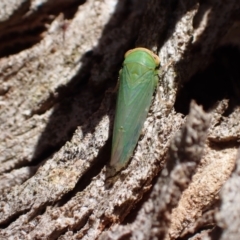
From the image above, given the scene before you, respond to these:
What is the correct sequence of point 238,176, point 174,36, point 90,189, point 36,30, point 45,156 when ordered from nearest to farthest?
point 238,176
point 90,189
point 174,36
point 45,156
point 36,30

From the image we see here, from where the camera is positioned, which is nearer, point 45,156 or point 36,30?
point 45,156

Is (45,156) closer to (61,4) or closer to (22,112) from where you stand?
(22,112)

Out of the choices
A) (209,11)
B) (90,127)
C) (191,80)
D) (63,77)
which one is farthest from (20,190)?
(209,11)

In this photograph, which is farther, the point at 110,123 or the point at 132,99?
the point at 132,99

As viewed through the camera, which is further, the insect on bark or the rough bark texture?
the insect on bark
